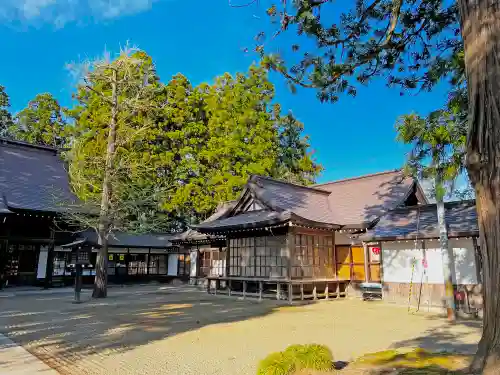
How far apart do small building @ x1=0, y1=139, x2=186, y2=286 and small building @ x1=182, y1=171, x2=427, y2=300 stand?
641cm

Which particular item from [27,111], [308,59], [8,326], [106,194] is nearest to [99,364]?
[8,326]

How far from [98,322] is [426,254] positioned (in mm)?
10372

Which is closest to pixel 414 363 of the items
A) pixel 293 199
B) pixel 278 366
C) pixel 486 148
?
pixel 278 366

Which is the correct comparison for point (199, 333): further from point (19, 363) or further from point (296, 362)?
point (296, 362)

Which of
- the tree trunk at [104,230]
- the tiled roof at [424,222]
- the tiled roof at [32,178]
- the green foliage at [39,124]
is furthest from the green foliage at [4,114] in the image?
the tiled roof at [424,222]

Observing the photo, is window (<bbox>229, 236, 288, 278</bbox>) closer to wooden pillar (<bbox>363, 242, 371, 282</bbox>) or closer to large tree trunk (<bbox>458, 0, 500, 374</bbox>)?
wooden pillar (<bbox>363, 242, 371, 282</bbox>)

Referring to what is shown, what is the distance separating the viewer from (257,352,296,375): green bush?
12.0 feet

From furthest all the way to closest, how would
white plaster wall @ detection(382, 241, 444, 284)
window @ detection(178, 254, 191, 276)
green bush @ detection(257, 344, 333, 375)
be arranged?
window @ detection(178, 254, 191, 276) → white plaster wall @ detection(382, 241, 444, 284) → green bush @ detection(257, 344, 333, 375)

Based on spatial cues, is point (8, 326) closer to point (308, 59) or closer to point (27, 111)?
point (308, 59)

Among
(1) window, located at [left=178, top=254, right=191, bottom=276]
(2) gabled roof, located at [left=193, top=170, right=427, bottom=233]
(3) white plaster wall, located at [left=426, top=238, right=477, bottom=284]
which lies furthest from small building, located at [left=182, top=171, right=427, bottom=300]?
(1) window, located at [left=178, top=254, right=191, bottom=276]

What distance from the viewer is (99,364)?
5.41 m

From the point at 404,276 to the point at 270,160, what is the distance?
1380 centimetres

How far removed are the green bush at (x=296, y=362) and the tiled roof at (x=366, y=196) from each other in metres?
11.7

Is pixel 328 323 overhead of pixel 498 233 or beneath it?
beneath
